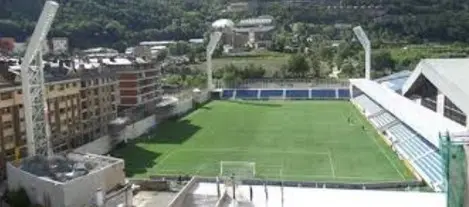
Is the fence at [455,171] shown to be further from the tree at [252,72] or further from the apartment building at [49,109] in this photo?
the tree at [252,72]

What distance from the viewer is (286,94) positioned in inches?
→ 1879

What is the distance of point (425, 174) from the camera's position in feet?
69.2

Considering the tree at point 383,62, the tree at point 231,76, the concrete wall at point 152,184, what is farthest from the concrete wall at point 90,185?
the tree at point 383,62

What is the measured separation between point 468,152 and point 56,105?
21668 mm

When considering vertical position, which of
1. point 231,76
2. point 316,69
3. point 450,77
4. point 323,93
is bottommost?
point 323,93

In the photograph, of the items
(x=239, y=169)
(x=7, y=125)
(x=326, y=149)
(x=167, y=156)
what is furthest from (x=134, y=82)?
(x=239, y=169)

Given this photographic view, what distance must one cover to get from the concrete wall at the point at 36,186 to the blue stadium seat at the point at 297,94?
98.6 feet

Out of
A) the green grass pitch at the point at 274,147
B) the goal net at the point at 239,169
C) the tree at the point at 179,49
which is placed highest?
the tree at the point at 179,49

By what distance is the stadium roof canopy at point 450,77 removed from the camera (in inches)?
801

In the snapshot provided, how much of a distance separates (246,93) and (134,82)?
14.2 metres

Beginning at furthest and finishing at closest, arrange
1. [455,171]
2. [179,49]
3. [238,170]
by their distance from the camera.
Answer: [179,49] → [238,170] → [455,171]

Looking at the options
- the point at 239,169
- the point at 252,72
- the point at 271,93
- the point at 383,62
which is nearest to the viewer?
the point at 239,169

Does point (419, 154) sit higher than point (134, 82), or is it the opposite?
point (134, 82)

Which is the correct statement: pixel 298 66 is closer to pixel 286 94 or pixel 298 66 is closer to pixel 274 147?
pixel 286 94
